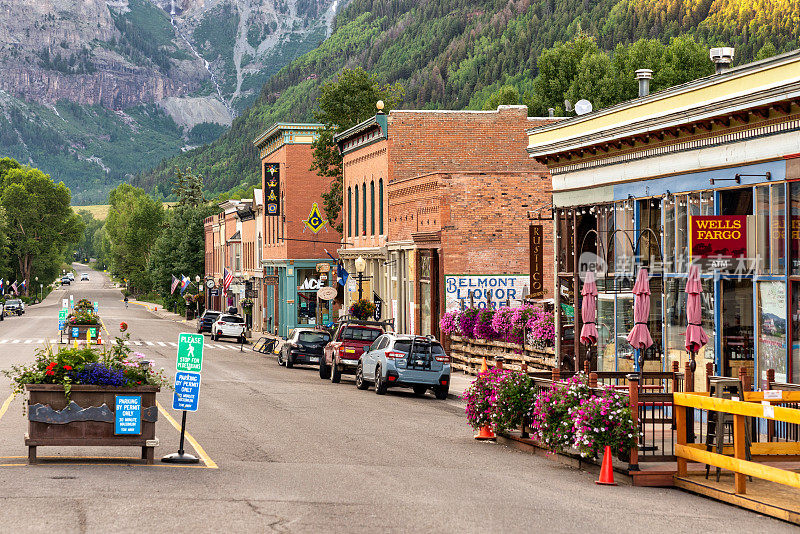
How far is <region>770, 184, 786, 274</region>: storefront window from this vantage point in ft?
66.7

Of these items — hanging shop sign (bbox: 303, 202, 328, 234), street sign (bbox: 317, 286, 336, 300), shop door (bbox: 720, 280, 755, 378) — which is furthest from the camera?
hanging shop sign (bbox: 303, 202, 328, 234)

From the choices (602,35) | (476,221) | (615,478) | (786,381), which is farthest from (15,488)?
(602,35)

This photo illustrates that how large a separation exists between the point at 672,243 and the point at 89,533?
15971 millimetres

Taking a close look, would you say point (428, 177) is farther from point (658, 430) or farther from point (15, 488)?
point (15, 488)

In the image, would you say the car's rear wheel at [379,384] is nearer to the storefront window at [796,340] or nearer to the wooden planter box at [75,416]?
the storefront window at [796,340]

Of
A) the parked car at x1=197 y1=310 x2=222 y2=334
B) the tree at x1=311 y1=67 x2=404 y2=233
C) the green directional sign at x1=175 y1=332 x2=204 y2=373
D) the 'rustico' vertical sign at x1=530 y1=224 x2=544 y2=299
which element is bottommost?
the parked car at x1=197 y1=310 x2=222 y2=334

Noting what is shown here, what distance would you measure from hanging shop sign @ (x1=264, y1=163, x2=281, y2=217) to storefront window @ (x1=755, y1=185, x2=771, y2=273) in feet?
179

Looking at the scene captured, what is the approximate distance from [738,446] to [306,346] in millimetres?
32026

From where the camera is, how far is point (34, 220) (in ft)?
476

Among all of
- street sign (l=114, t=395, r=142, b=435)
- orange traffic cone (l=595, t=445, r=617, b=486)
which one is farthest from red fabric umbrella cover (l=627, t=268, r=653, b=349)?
street sign (l=114, t=395, r=142, b=435)

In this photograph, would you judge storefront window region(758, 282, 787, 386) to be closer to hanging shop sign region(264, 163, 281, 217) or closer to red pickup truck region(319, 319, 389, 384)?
red pickup truck region(319, 319, 389, 384)

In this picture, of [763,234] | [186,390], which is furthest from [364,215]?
[186,390]

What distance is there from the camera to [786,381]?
20.0 m

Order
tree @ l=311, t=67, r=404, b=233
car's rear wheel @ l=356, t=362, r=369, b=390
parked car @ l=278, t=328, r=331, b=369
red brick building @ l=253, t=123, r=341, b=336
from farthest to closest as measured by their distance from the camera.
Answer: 1. red brick building @ l=253, t=123, r=341, b=336
2. tree @ l=311, t=67, r=404, b=233
3. parked car @ l=278, t=328, r=331, b=369
4. car's rear wheel @ l=356, t=362, r=369, b=390
